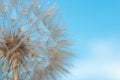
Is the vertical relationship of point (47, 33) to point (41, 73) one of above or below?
above

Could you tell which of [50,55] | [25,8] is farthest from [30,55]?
[25,8]

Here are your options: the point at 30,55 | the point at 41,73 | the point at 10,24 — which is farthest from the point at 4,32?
the point at 41,73

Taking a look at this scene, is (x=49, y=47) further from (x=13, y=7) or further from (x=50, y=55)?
(x=13, y=7)

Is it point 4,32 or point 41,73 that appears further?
point 41,73

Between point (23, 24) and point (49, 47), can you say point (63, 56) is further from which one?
point (23, 24)

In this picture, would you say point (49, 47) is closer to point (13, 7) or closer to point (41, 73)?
point (41, 73)

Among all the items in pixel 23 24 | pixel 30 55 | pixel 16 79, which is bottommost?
pixel 16 79

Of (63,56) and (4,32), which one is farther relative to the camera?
(63,56)
